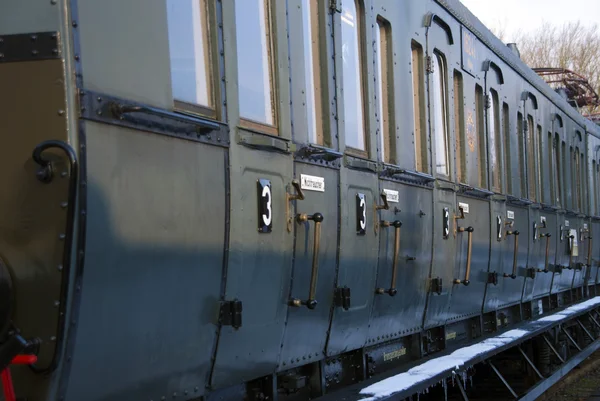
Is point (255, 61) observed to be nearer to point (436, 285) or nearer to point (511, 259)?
point (436, 285)

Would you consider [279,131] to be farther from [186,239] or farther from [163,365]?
[163,365]

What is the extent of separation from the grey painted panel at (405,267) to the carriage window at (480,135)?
1.96 m

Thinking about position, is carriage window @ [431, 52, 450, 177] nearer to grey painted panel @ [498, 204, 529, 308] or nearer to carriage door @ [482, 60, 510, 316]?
carriage door @ [482, 60, 510, 316]

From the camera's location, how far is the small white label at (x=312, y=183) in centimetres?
479

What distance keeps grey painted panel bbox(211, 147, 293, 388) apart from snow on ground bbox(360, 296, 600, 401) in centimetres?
85

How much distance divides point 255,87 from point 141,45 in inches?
39.4

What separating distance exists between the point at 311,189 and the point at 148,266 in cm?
158

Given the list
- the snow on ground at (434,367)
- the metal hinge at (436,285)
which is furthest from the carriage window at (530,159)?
the metal hinge at (436,285)

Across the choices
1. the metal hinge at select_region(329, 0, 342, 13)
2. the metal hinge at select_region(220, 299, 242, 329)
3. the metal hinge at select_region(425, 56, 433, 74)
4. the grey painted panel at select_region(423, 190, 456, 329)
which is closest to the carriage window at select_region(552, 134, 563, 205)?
the grey painted panel at select_region(423, 190, 456, 329)

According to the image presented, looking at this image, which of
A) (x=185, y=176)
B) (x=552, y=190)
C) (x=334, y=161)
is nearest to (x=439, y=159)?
(x=334, y=161)

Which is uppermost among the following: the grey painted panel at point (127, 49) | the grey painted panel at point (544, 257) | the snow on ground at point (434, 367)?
the grey painted panel at point (127, 49)

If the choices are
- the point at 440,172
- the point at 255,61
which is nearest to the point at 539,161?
the point at 440,172

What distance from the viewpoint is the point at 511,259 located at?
32.0ft

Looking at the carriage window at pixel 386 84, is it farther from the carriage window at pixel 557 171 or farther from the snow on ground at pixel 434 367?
the carriage window at pixel 557 171
